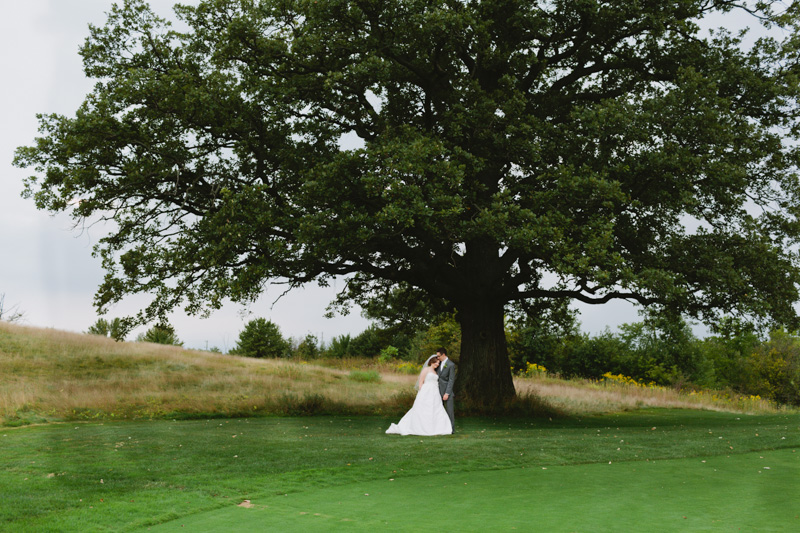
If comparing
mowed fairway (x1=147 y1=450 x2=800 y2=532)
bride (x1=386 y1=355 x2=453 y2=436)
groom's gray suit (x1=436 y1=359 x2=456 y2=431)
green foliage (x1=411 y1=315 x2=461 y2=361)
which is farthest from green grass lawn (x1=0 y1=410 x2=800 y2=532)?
green foliage (x1=411 y1=315 x2=461 y2=361)

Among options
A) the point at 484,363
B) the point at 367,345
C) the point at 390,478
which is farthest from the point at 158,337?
the point at 390,478

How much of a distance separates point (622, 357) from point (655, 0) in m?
25.0

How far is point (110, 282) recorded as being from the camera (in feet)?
61.5

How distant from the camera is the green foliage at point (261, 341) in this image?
1615 inches

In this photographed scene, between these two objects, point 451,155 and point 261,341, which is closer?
point 451,155

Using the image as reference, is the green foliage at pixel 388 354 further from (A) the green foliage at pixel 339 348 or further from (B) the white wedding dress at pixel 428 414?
(B) the white wedding dress at pixel 428 414

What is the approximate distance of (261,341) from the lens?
41.2 m

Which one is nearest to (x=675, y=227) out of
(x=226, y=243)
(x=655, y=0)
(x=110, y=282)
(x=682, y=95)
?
(x=682, y=95)

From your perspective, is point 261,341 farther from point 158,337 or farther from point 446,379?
point 446,379

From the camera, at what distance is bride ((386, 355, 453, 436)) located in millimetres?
15688

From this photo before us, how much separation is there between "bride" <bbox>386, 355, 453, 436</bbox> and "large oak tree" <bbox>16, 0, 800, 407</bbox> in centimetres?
379

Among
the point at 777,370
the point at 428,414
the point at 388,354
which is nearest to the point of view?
the point at 428,414

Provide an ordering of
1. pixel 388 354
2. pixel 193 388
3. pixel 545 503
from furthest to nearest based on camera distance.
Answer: pixel 388 354, pixel 193 388, pixel 545 503

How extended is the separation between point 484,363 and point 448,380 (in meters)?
5.91
